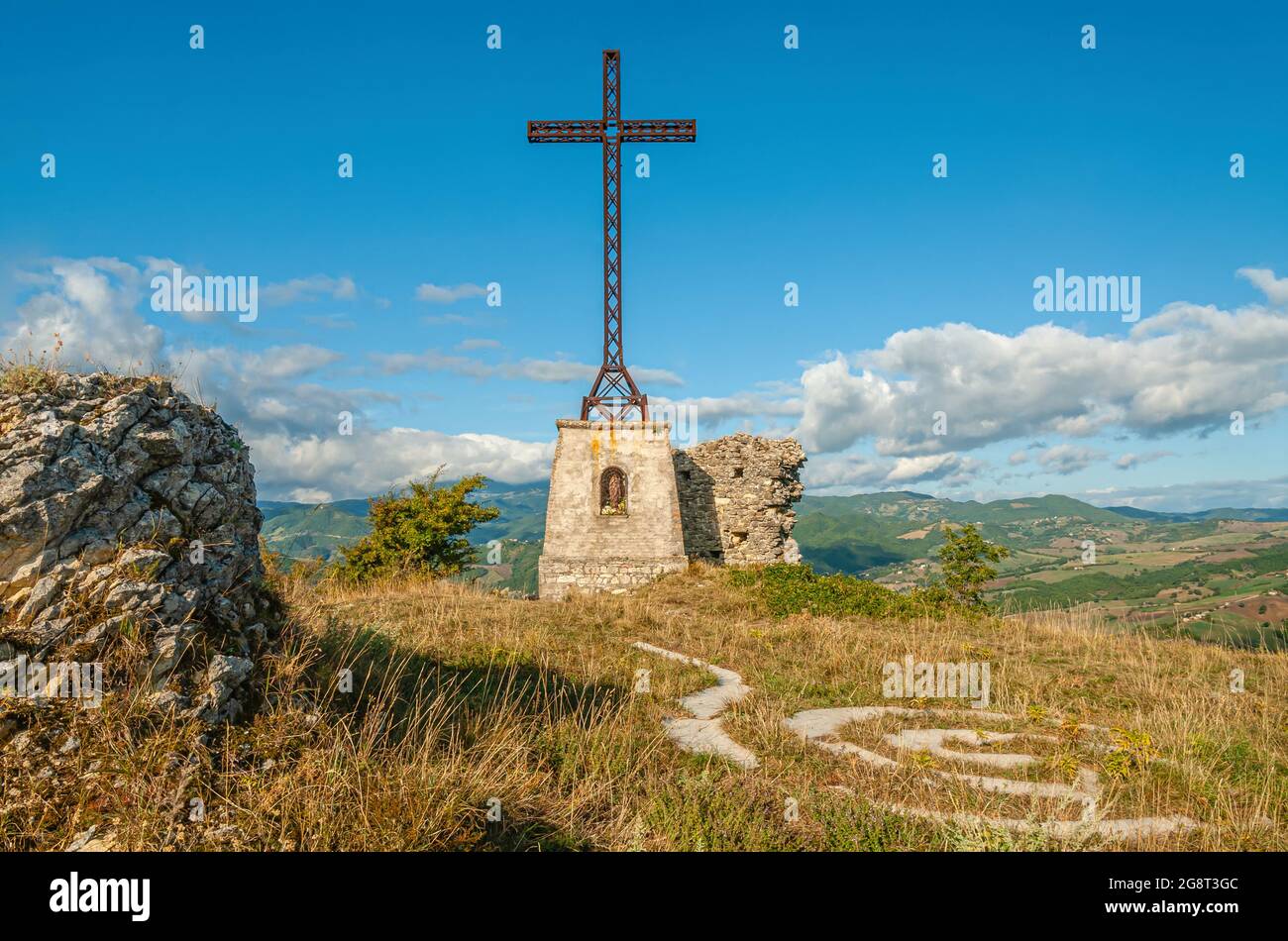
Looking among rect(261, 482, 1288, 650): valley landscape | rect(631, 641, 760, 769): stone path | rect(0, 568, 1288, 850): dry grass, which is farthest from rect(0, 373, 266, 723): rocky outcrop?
rect(631, 641, 760, 769): stone path

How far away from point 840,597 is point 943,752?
946 centimetres

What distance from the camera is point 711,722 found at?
7.23 m

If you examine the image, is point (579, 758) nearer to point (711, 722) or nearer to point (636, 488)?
point (711, 722)

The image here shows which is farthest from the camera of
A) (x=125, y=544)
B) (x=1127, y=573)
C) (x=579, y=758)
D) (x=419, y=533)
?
(x=1127, y=573)

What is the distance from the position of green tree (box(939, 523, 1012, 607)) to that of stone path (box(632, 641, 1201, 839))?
31.9 feet

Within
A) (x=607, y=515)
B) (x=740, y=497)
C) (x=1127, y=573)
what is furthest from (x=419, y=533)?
(x=1127, y=573)

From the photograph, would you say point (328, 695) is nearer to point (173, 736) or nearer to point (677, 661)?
point (173, 736)

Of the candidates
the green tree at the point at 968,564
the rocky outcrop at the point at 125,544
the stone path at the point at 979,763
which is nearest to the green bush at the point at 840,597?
the green tree at the point at 968,564

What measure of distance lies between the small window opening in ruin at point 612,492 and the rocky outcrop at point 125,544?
15.9m

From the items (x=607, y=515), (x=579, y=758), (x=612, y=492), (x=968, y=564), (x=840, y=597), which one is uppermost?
(x=612, y=492)

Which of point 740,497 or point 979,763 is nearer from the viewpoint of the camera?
point 979,763

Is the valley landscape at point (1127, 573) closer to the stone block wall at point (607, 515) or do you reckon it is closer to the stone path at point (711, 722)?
the stone block wall at point (607, 515)

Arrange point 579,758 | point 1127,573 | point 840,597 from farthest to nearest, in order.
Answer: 1. point 1127,573
2. point 840,597
3. point 579,758

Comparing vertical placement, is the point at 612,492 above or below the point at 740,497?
above
